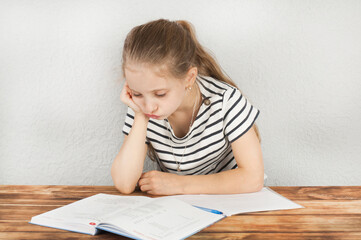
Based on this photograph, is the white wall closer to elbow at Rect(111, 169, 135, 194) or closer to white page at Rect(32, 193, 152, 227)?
elbow at Rect(111, 169, 135, 194)

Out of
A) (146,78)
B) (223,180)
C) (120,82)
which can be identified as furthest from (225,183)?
(120,82)

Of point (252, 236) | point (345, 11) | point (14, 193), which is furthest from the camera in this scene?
point (345, 11)

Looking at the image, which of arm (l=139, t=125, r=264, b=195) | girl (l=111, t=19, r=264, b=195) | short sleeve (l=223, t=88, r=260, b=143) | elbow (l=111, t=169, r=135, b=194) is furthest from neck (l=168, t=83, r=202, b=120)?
elbow (l=111, t=169, r=135, b=194)

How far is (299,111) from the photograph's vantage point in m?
1.58

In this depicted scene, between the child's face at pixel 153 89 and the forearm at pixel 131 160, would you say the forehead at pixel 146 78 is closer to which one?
the child's face at pixel 153 89

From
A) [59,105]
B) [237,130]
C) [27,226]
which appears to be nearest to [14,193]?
[27,226]

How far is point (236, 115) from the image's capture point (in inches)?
50.1

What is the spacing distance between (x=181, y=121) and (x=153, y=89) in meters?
0.33

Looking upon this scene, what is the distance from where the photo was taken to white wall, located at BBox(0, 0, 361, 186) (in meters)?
1.53

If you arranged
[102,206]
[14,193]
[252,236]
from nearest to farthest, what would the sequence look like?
[252,236] < [102,206] < [14,193]

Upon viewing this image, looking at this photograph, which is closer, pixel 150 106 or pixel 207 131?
pixel 150 106

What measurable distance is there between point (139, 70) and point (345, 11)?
0.95 meters

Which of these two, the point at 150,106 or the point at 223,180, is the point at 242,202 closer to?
the point at 223,180

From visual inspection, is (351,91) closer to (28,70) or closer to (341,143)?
(341,143)
